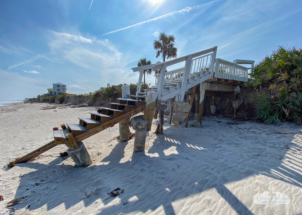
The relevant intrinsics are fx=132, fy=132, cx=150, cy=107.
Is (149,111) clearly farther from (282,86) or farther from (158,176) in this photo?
(282,86)

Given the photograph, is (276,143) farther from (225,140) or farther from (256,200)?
(256,200)

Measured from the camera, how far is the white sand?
2150 millimetres

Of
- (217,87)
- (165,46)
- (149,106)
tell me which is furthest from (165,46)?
(149,106)

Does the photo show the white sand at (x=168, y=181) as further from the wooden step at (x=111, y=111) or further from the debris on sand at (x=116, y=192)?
the wooden step at (x=111, y=111)

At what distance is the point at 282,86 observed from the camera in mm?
7457

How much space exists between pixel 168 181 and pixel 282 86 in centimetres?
891

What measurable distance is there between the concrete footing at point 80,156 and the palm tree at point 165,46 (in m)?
19.2

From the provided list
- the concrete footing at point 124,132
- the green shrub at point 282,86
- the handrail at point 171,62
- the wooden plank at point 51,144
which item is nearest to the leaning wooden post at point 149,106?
the wooden plank at point 51,144

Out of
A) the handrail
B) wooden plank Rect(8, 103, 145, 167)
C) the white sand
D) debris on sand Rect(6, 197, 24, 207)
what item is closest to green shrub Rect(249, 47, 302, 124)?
the white sand

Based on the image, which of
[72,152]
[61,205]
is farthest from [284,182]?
[72,152]

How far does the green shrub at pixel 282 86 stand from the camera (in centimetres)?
674

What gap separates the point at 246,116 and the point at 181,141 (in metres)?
6.28

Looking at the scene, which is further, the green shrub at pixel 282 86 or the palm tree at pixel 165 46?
the palm tree at pixel 165 46

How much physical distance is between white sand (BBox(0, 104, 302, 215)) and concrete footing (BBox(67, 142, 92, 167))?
0.20 meters
